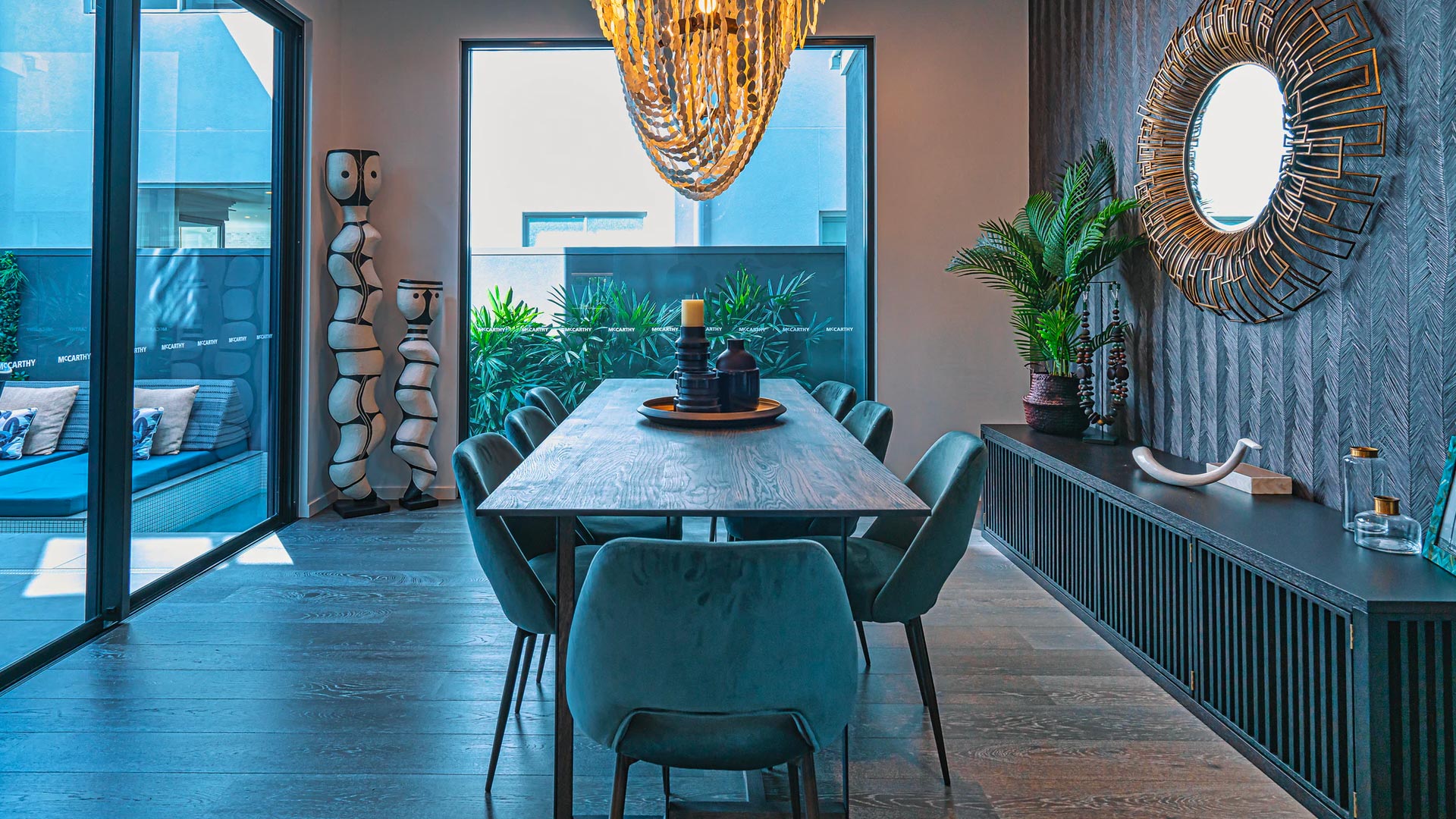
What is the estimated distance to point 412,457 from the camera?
5.00 metres

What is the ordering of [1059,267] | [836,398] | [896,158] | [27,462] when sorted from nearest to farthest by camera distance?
[27,462]
[836,398]
[1059,267]
[896,158]

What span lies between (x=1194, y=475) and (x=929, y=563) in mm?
1334

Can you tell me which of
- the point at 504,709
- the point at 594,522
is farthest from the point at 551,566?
the point at 594,522

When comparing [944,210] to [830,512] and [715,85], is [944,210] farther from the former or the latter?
[830,512]

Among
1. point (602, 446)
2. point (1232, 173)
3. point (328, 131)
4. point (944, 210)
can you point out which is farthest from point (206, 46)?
point (1232, 173)

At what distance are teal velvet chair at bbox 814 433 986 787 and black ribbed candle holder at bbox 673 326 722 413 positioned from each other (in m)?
0.66

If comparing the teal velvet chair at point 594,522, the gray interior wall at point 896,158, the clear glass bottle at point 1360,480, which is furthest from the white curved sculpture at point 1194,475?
the gray interior wall at point 896,158

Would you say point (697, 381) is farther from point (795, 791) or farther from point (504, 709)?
point (795, 791)

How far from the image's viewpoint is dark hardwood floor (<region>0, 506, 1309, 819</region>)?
204 centimetres

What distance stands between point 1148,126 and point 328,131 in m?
4.16

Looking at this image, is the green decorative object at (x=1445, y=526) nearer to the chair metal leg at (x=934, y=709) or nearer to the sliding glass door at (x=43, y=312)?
the chair metal leg at (x=934, y=709)

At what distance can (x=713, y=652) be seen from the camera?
1.40 meters

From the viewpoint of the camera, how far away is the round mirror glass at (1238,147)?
9.22 ft

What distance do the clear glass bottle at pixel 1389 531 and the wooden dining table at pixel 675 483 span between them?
1.15m
